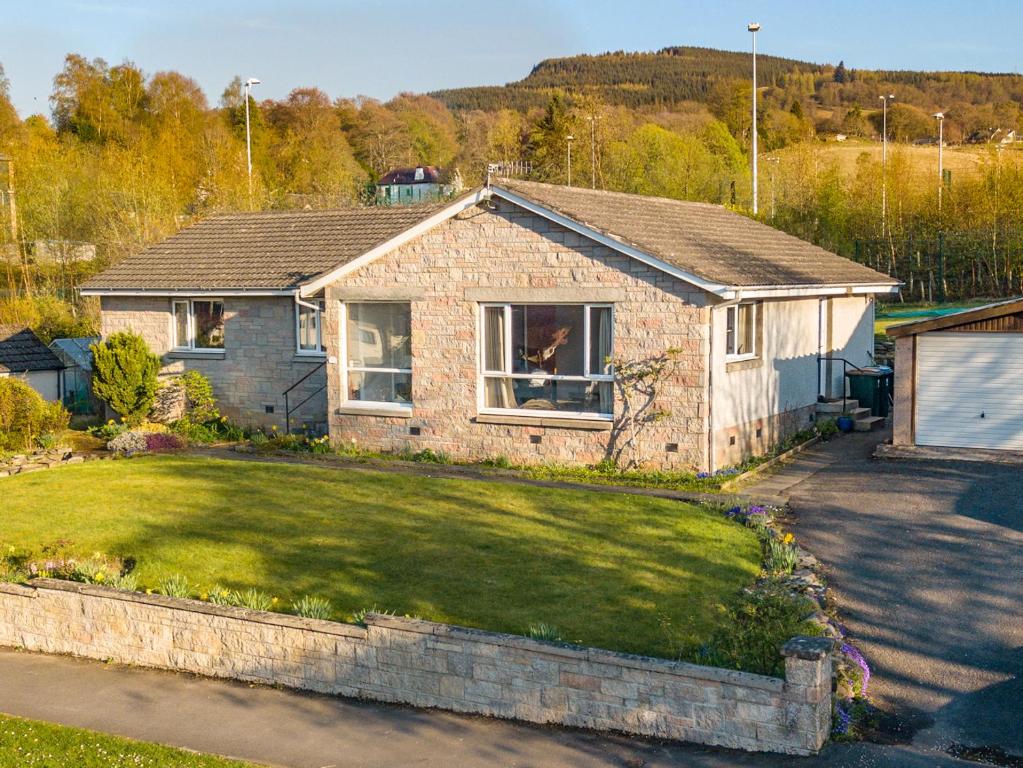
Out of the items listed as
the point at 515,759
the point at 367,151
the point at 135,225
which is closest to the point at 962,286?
the point at 135,225

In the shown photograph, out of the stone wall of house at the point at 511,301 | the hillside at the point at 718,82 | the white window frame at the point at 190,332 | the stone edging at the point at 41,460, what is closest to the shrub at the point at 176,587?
the stone wall of house at the point at 511,301

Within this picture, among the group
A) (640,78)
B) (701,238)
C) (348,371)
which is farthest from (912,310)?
(640,78)

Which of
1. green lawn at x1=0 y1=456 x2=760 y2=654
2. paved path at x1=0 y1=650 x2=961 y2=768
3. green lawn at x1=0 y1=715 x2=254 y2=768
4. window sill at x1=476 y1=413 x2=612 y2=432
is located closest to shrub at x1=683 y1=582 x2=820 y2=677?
green lawn at x1=0 y1=456 x2=760 y2=654

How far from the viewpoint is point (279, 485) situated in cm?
1805

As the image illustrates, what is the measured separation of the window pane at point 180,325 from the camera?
83.0 feet

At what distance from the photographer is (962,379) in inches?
751

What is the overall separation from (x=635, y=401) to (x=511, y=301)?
9.19ft

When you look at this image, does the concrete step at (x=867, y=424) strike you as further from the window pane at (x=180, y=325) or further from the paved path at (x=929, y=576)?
the window pane at (x=180, y=325)

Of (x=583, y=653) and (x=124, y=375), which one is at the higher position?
(x=124, y=375)

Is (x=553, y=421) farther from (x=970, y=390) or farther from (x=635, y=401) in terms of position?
(x=970, y=390)

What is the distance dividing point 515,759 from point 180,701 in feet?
11.6

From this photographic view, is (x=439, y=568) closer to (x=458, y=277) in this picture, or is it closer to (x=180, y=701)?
(x=180, y=701)

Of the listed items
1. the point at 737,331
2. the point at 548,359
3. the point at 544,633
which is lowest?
the point at 544,633

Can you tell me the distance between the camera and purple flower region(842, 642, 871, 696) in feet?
32.3
